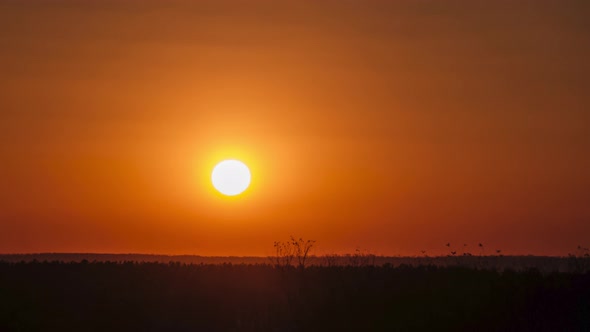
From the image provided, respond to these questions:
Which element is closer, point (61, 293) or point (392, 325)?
point (392, 325)

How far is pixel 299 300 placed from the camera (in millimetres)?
34250

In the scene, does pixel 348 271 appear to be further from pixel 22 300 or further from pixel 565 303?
pixel 22 300

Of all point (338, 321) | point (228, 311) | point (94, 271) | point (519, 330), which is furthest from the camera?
point (94, 271)

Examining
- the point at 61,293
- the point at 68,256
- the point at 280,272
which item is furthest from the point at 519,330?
the point at 68,256

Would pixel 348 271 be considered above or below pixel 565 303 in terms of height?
above

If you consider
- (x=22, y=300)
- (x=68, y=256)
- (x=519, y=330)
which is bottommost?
(x=519, y=330)

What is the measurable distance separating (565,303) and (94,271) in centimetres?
1900

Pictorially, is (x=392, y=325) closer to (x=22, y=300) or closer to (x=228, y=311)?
(x=228, y=311)

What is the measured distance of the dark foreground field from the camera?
3052 cm

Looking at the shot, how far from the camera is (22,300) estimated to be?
116 feet

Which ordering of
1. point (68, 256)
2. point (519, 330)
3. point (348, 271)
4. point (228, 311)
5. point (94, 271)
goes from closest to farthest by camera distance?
point (519, 330) < point (228, 311) < point (348, 271) < point (94, 271) < point (68, 256)

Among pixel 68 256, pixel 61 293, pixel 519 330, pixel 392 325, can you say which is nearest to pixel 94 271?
pixel 61 293

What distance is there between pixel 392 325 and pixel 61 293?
12.7 metres

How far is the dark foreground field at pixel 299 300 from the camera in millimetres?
30516
